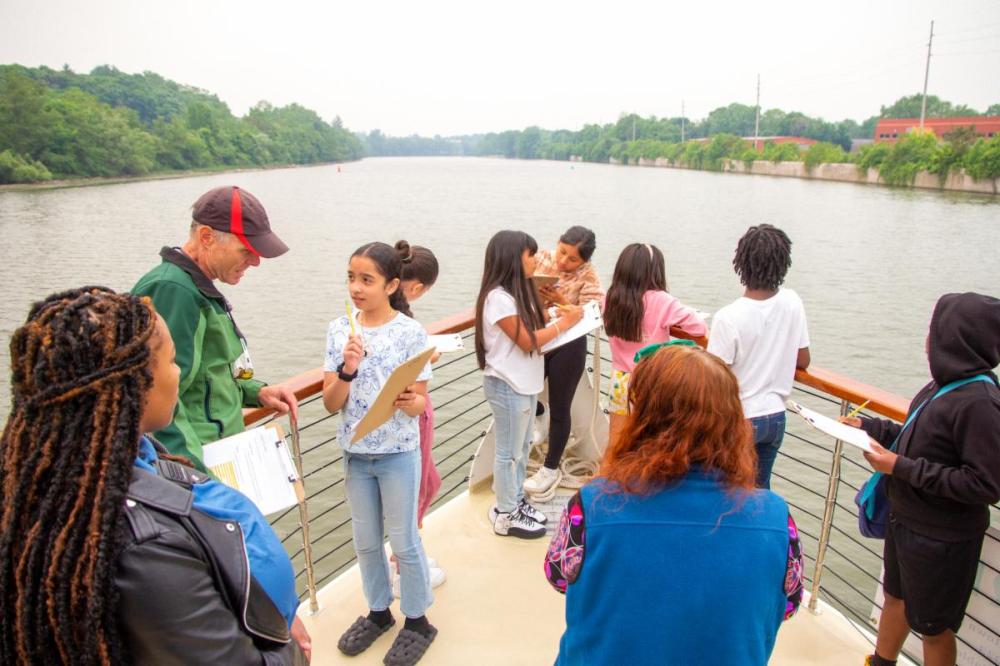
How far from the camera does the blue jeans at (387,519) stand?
7.43ft

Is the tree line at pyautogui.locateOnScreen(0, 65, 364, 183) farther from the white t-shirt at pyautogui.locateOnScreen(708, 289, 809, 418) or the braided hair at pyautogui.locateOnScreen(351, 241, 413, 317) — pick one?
the white t-shirt at pyautogui.locateOnScreen(708, 289, 809, 418)

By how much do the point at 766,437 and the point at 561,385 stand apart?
40.0 inches

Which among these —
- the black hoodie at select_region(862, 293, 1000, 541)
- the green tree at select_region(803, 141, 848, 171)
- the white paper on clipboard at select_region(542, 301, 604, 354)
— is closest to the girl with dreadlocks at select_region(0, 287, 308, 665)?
the black hoodie at select_region(862, 293, 1000, 541)

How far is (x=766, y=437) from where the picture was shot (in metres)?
2.62

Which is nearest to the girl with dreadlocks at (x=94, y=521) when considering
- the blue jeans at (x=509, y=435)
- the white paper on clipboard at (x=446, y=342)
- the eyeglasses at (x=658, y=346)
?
the eyeglasses at (x=658, y=346)

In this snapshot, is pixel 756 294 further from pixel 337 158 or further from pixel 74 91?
pixel 337 158

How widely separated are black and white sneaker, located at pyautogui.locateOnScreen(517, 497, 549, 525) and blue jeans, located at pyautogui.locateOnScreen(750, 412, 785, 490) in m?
1.01

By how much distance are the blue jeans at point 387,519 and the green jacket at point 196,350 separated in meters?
0.48

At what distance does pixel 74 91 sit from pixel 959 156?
228ft

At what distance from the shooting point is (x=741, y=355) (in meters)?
2.58

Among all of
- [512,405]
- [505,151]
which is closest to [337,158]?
[505,151]

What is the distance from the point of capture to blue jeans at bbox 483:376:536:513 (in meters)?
2.91

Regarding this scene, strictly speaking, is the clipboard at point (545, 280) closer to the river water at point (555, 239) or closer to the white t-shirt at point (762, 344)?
the white t-shirt at point (762, 344)

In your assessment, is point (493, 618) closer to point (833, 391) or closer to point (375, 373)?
point (375, 373)
